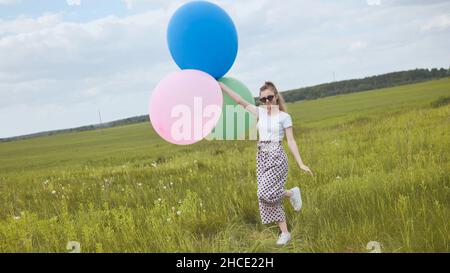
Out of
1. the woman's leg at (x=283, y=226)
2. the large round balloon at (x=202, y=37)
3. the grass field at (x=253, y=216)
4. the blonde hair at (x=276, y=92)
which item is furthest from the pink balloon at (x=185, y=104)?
the woman's leg at (x=283, y=226)

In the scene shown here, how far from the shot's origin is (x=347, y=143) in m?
8.93

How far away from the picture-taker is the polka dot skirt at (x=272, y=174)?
13.4 ft

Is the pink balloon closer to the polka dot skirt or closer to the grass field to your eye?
the polka dot skirt

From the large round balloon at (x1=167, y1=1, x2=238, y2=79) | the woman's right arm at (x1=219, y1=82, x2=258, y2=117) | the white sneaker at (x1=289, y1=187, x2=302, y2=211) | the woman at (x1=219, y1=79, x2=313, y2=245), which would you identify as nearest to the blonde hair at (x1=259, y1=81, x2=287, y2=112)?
the woman at (x1=219, y1=79, x2=313, y2=245)

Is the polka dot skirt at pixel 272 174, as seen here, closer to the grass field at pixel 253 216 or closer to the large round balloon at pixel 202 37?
the grass field at pixel 253 216

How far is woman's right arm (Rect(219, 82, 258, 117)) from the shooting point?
4.26 metres

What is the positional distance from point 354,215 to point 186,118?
66.4 inches

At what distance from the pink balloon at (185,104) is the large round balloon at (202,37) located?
0.21 metres

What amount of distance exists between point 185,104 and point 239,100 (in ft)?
1.77

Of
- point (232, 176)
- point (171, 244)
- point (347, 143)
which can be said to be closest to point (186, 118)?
point (171, 244)

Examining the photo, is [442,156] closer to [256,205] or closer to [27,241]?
[256,205]

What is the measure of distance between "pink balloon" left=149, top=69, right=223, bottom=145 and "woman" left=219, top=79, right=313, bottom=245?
41cm

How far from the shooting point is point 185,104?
3994 mm

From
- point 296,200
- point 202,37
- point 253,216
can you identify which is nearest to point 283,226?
point 296,200
